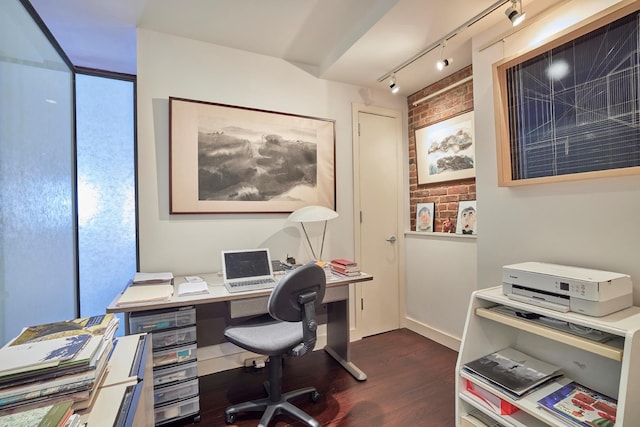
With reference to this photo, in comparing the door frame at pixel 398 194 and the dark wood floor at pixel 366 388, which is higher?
the door frame at pixel 398 194

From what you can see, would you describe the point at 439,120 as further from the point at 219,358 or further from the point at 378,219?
the point at 219,358

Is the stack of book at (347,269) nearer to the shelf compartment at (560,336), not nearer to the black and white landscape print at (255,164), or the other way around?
the black and white landscape print at (255,164)

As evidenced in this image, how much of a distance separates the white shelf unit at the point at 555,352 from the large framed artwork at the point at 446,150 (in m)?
1.32

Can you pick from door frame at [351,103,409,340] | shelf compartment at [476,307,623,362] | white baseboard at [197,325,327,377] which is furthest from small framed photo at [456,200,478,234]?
white baseboard at [197,325,327,377]

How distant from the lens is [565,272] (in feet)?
4.50

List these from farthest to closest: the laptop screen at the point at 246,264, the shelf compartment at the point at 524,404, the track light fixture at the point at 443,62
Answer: the track light fixture at the point at 443,62 → the laptop screen at the point at 246,264 → the shelf compartment at the point at 524,404

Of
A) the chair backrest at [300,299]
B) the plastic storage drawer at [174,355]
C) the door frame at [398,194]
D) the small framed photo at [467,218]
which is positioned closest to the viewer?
the chair backrest at [300,299]

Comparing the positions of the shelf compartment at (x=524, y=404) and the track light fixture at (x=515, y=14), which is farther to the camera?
the track light fixture at (x=515, y=14)

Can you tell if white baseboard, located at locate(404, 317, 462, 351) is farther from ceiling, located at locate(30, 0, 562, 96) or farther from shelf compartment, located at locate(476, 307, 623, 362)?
ceiling, located at locate(30, 0, 562, 96)

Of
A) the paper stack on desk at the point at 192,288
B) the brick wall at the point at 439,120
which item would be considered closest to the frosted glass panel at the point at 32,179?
the paper stack on desk at the point at 192,288

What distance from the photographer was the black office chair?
4.90 ft

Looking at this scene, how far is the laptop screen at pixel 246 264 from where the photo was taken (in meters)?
2.04

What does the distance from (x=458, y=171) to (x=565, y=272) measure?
1430mm

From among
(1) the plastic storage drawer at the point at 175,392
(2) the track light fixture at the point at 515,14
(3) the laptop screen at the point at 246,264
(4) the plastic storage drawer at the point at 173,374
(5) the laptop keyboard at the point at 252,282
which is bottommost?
(1) the plastic storage drawer at the point at 175,392
